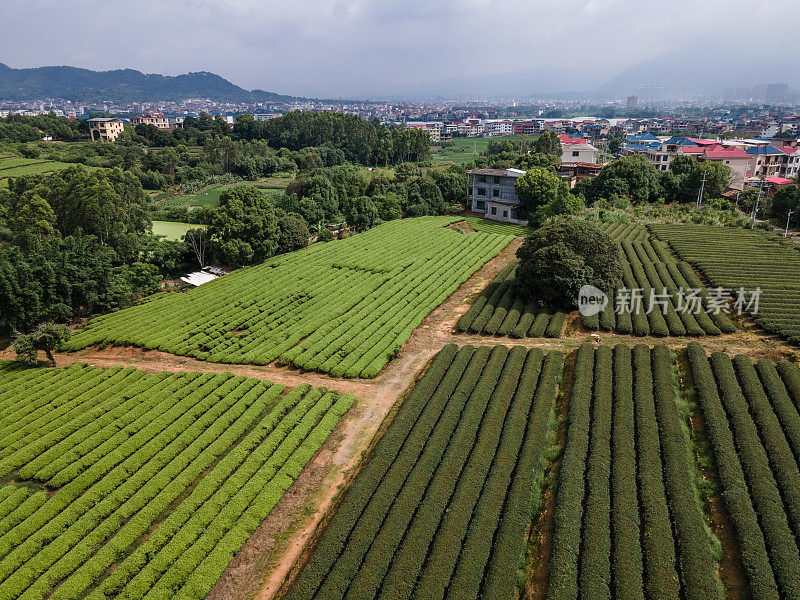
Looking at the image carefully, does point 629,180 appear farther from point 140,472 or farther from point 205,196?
point 205,196

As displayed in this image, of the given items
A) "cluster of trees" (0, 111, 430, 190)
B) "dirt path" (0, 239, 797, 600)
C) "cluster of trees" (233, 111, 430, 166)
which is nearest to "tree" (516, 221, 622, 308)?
"dirt path" (0, 239, 797, 600)

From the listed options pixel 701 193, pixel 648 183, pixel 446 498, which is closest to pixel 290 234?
pixel 446 498

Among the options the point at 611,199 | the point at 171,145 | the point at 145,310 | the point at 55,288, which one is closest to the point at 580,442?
the point at 145,310

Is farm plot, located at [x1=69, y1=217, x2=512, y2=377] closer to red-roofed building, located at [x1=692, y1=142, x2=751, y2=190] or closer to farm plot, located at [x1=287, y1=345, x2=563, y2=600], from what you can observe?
farm plot, located at [x1=287, y1=345, x2=563, y2=600]

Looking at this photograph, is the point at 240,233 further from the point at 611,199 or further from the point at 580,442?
the point at 611,199

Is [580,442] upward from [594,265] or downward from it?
downward

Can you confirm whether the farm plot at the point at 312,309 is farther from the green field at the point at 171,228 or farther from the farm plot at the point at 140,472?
the green field at the point at 171,228
